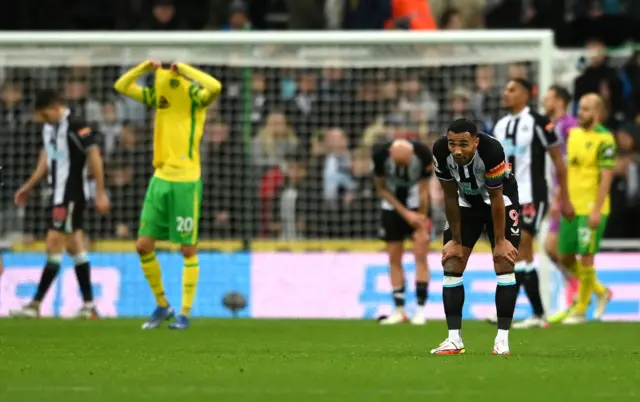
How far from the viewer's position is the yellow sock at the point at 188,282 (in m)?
14.3

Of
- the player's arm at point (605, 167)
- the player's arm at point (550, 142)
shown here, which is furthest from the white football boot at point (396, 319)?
the player's arm at point (550, 142)

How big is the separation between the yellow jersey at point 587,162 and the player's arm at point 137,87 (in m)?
4.93

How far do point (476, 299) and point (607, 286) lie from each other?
5.33ft

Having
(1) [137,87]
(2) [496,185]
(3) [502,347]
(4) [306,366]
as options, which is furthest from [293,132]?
(4) [306,366]

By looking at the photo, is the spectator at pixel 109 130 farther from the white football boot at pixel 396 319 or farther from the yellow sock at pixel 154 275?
the white football boot at pixel 396 319

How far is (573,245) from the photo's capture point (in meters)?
16.0

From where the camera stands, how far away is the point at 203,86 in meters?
14.1

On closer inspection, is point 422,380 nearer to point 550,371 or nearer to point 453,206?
point 550,371

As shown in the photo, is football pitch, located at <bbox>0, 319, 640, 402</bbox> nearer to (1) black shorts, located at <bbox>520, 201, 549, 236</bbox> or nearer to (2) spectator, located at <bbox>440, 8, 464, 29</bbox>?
(1) black shorts, located at <bbox>520, 201, 549, 236</bbox>

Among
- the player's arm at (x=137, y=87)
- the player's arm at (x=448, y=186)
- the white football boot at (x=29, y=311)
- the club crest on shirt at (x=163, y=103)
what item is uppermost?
the player's arm at (x=137, y=87)

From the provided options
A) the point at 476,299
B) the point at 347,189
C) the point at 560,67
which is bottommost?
the point at 476,299

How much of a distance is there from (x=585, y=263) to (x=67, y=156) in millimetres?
6063

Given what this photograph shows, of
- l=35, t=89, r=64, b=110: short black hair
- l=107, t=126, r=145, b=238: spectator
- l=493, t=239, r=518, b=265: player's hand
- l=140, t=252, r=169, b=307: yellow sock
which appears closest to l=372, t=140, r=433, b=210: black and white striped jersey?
l=140, t=252, r=169, b=307: yellow sock

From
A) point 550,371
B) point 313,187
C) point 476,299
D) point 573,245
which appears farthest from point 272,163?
point 550,371
